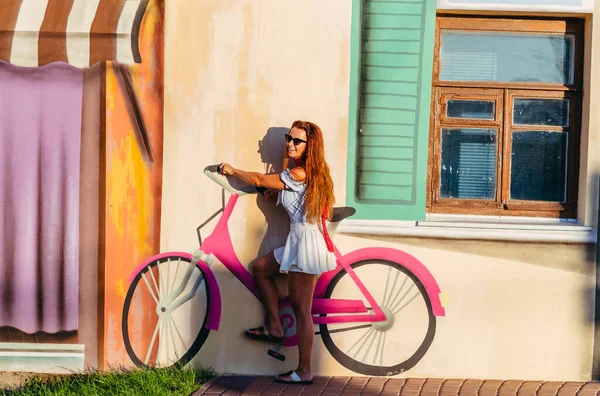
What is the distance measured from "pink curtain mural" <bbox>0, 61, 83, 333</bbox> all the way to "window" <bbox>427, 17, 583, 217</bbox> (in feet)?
9.56

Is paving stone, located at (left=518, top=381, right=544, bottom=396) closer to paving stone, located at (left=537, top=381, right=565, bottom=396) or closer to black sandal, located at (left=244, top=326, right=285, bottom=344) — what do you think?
paving stone, located at (left=537, top=381, right=565, bottom=396)

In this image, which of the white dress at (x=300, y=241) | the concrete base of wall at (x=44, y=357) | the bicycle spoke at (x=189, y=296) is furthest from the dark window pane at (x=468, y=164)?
the concrete base of wall at (x=44, y=357)

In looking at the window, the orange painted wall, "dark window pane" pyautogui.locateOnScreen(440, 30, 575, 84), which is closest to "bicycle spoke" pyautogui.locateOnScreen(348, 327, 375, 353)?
the window

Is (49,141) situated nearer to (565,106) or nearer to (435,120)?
(435,120)

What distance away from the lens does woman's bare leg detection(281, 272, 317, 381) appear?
6891 mm

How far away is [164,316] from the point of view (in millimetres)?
7285

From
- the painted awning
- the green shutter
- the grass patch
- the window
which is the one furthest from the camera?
the window

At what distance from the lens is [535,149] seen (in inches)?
291

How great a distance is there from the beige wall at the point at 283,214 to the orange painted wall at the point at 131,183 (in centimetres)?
10

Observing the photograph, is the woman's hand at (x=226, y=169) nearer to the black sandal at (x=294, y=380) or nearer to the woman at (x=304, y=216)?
the woman at (x=304, y=216)

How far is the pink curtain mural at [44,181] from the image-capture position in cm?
723

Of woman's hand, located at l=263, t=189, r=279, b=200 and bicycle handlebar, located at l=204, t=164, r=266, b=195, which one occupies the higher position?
bicycle handlebar, located at l=204, t=164, r=266, b=195

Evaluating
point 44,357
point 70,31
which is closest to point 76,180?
point 70,31

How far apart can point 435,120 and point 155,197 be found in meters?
2.36
